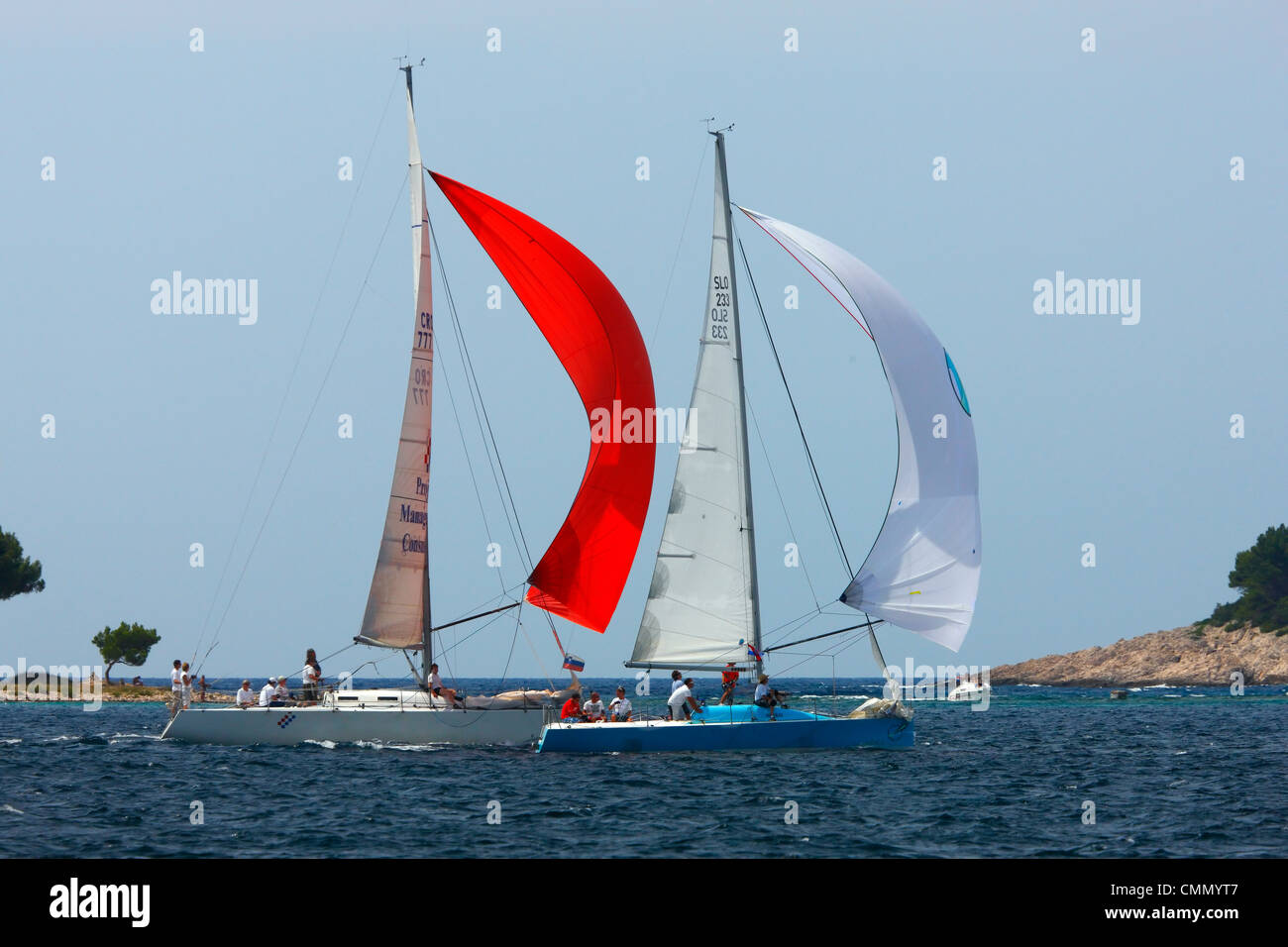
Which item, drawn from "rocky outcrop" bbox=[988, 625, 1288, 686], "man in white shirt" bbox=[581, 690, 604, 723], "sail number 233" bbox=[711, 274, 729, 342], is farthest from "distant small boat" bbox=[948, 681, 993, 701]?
"sail number 233" bbox=[711, 274, 729, 342]

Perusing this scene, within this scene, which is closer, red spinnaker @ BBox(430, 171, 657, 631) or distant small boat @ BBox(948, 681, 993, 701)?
red spinnaker @ BBox(430, 171, 657, 631)

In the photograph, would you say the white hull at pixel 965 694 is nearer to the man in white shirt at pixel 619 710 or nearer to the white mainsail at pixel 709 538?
the white mainsail at pixel 709 538

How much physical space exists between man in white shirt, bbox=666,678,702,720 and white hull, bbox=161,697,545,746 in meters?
3.72

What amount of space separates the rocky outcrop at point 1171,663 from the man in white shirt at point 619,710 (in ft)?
306

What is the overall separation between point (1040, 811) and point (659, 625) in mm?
9829

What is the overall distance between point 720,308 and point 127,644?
6595cm

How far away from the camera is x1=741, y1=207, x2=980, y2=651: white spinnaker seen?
2928 centimetres

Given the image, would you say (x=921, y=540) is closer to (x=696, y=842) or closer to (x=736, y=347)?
(x=736, y=347)

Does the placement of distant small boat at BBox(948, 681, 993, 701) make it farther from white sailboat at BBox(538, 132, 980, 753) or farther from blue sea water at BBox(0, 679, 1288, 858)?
white sailboat at BBox(538, 132, 980, 753)

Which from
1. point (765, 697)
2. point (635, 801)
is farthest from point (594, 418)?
point (635, 801)
